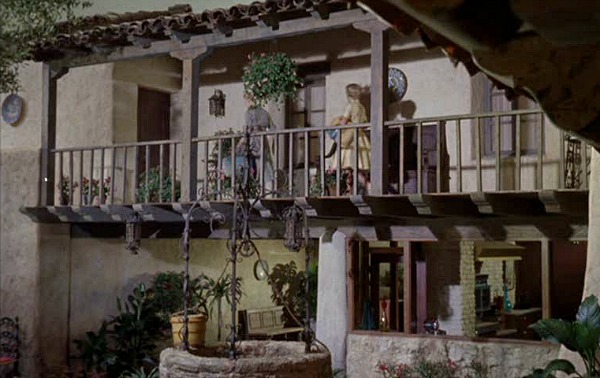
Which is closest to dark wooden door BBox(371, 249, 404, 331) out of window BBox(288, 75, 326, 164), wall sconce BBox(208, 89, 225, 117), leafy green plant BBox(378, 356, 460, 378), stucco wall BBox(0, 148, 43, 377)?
leafy green plant BBox(378, 356, 460, 378)

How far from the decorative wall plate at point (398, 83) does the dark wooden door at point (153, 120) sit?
4.73m

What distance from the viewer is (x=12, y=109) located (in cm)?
1589

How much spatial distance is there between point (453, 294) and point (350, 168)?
249 centimetres

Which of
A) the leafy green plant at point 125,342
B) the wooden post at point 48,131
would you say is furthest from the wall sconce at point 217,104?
the leafy green plant at point 125,342

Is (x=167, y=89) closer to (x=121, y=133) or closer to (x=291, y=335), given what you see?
(x=121, y=133)

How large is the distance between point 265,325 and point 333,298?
456 centimetres

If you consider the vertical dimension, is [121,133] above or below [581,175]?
above

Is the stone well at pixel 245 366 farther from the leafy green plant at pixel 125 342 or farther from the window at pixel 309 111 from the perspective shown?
the window at pixel 309 111

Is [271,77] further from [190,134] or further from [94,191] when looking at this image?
[94,191]

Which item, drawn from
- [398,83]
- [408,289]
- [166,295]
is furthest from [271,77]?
[166,295]

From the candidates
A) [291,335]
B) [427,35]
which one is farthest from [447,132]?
[427,35]

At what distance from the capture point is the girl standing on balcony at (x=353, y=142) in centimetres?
1258

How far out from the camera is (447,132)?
1345 centimetres

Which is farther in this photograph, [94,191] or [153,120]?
[153,120]
